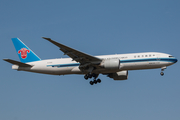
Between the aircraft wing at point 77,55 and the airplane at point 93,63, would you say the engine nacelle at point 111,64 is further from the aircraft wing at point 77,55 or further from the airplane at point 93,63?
the aircraft wing at point 77,55

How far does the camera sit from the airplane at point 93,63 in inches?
1421

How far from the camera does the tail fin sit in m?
41.4

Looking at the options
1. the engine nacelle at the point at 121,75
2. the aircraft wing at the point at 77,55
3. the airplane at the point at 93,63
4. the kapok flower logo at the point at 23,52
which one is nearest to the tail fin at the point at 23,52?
the kapok flower logo at the point at 23,52

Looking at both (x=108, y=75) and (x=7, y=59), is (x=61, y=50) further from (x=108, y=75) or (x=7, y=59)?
(x=108, y=75)

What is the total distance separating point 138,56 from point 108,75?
24.3 ft

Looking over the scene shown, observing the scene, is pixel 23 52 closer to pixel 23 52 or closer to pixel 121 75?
pixel 23 52

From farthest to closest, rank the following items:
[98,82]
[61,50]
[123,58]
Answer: [98,82], [123,58], [61,50]

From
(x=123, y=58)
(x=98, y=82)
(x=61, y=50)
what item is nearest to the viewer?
(x=61, y=50)

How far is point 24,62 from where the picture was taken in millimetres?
41438

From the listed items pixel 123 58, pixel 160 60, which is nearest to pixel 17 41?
pixel 123 58

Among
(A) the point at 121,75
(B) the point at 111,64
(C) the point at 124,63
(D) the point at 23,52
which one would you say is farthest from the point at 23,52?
(C) the point at 124,63

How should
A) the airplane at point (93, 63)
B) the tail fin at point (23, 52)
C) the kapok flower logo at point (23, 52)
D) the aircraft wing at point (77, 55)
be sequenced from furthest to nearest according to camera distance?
the kapok flower logo at point (23, 52)
the tail fin at point (23, 52)
the airplane at point (93, 63)
the aircraft wing at point (77, 55)

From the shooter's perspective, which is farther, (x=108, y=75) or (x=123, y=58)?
(x=108, y=75)

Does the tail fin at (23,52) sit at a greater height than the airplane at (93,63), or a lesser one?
greater
